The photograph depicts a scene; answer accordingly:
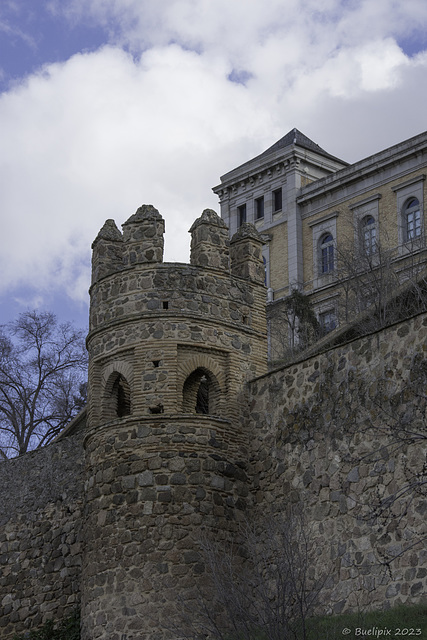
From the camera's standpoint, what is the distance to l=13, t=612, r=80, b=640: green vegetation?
22297mm

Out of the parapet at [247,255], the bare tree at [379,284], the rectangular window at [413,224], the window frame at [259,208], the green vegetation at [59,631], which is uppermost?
the window frame at [259,208]

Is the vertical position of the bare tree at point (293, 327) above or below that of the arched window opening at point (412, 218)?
below

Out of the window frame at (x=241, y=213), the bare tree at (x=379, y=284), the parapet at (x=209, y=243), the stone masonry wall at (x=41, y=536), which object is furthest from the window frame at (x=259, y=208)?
the parapet at (x=209, y=243)

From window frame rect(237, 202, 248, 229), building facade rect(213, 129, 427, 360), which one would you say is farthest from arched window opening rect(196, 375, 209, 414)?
window frame rect(237, 202, 248, 229)

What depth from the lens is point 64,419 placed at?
126ft

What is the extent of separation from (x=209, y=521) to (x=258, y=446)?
164 centimetres

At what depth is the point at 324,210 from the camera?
1967 inches

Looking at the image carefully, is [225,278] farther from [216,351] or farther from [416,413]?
[416,413]

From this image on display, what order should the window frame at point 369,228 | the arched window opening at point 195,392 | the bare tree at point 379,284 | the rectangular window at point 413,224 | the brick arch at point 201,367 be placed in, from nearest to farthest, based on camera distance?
the brick arch at point 201,367
the arched window opening at point 195,392
the bare tree at point 379,284
the rectangular window at point 413,224
the window frame at point 369,228

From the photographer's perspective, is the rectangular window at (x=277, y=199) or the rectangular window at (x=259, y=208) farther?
the rectangular window at (x=259, y=208)

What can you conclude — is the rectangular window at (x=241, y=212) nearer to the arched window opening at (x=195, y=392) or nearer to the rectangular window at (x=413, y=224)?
the rectangular window at (x=413, y=224)

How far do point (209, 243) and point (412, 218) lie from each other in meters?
25.2

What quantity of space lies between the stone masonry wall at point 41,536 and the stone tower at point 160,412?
3.13 metres

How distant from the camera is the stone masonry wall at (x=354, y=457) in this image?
1738cm
